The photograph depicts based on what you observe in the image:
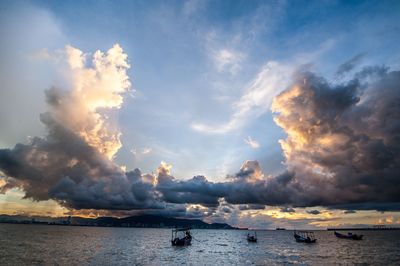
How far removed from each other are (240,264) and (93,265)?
39.2 metres

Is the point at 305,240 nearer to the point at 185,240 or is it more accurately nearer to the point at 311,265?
the point at 185,240

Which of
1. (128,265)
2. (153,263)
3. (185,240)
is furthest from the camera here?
(185,240)

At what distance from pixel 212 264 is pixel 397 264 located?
52078 mm

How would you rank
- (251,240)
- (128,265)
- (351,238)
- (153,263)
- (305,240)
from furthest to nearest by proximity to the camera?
(351,238), (251,240), (305,240), (153,263), (128,265)

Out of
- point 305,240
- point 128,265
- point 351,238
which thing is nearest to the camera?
point 128,265

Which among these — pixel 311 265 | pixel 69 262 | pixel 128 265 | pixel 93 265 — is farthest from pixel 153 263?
pixel 311 265

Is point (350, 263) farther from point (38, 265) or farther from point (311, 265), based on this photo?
point (38, 265)

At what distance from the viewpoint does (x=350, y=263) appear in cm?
7881

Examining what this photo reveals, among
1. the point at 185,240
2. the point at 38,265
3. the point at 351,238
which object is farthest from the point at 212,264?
the point at 351,238

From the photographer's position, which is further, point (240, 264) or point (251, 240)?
point (251, 240)

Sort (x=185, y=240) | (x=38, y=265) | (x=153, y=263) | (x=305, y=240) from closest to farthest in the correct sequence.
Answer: (x=38, y=265)
(x=153, y=263)
(x=185, y=240)
(x=305, y=240)

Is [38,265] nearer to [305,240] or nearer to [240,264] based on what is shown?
[240,264]

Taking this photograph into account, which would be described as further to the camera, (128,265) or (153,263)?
(153,263)

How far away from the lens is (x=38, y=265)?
6656cm
